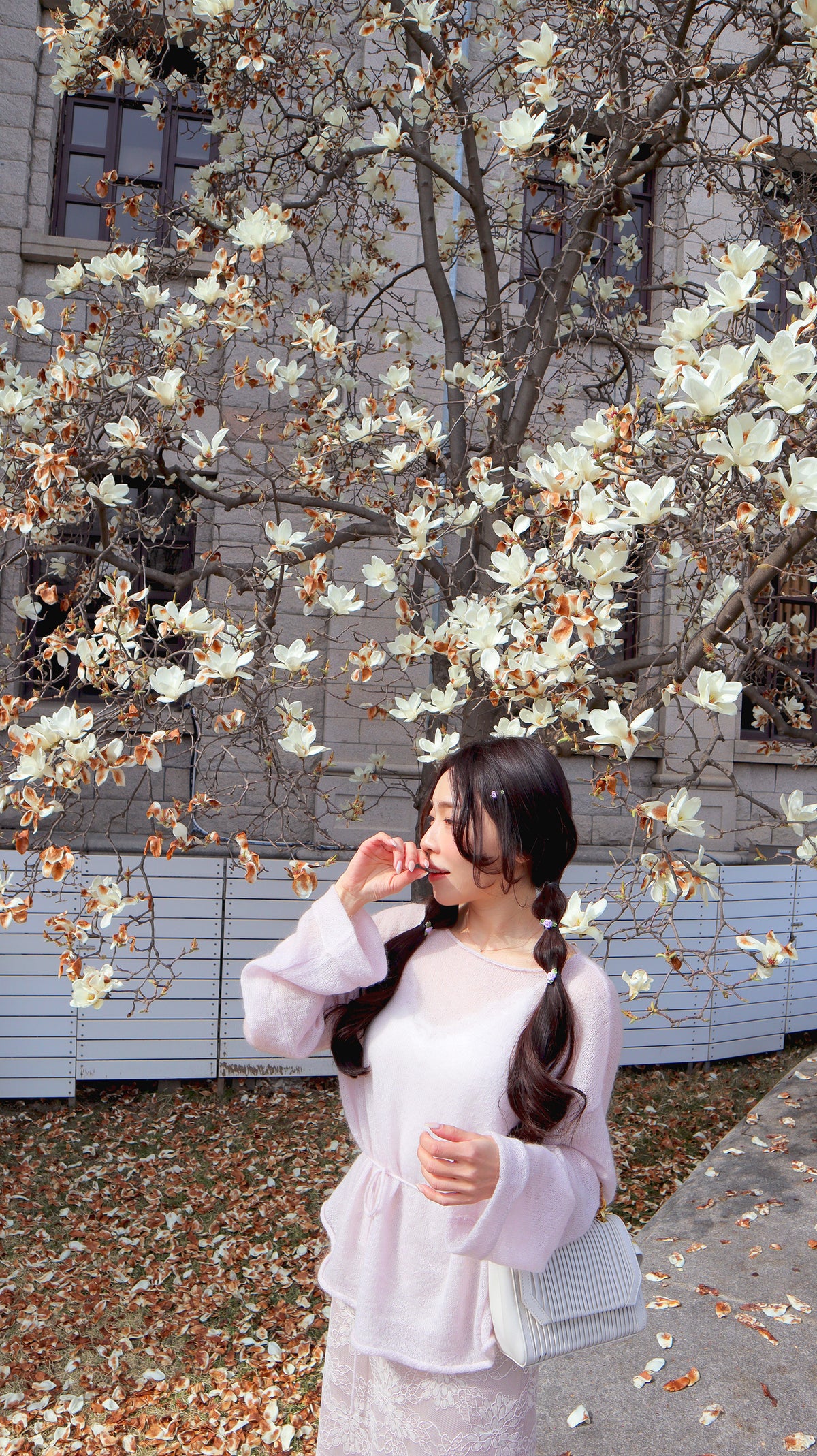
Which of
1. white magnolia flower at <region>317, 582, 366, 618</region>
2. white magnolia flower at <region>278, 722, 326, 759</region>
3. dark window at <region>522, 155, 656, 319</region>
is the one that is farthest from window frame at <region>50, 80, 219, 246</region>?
white magnolia flower at <region>278, 722, 326, 759</region>

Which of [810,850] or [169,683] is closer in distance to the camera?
[169,683]

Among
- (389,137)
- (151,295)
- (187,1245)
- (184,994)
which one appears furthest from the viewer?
(184,994)

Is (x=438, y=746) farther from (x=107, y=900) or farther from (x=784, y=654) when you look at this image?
(x=784, y=654)

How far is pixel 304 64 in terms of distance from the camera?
495cm

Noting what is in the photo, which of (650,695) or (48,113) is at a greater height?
(48,113)

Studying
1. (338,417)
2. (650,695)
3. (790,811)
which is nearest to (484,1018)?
(650,695)

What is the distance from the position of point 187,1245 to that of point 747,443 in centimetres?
403

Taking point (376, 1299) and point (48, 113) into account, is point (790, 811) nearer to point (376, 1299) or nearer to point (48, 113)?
point (376, 1299)

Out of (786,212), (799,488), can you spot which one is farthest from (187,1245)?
(786,212)

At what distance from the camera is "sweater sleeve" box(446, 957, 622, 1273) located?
4.69 ft

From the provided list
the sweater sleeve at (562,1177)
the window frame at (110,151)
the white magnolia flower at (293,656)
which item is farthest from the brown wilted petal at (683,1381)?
the window frame at (110,151)

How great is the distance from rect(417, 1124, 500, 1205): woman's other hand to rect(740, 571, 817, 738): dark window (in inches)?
62.0

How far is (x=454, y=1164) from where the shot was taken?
4.56ft

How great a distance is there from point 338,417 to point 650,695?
6.66 feet
